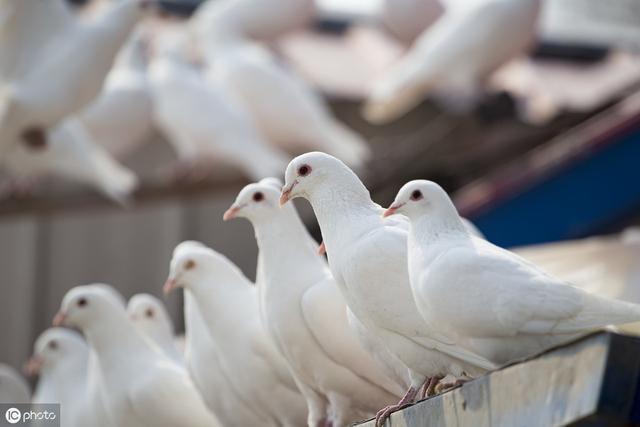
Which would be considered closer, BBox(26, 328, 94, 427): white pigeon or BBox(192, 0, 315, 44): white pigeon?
BBox(26, 328, 94, 427): white pigeon

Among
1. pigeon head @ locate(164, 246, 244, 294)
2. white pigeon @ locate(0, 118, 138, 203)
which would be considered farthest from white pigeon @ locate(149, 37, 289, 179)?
pigeon head @ locate(164, 246, 244, 294)

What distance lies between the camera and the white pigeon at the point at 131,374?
34.3 ft

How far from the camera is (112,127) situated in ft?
63.3

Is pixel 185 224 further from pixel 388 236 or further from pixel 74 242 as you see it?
pixel 388 236

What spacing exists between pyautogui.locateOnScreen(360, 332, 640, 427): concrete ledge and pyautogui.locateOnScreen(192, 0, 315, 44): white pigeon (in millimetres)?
13138

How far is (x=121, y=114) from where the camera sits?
19.3m

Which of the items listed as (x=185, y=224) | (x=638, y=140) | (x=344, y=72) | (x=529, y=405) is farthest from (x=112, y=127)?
(x=529, y=405)

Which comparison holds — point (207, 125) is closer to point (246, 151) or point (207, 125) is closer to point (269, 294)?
point (246, 151)

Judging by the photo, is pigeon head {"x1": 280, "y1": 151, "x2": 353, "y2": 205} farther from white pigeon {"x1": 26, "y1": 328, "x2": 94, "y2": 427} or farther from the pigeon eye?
white pigeon {"x1": 26, "y1": 328, "x2": 94, "y2": 427}

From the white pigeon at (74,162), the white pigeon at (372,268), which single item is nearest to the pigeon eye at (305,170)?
the white pigeon at (372,268)

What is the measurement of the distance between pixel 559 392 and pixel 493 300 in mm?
870

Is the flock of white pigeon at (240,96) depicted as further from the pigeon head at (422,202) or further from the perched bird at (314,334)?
the pigeon head at (422,202)

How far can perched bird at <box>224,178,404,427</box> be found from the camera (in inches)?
360

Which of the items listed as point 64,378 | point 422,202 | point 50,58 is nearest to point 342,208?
point 422,202
